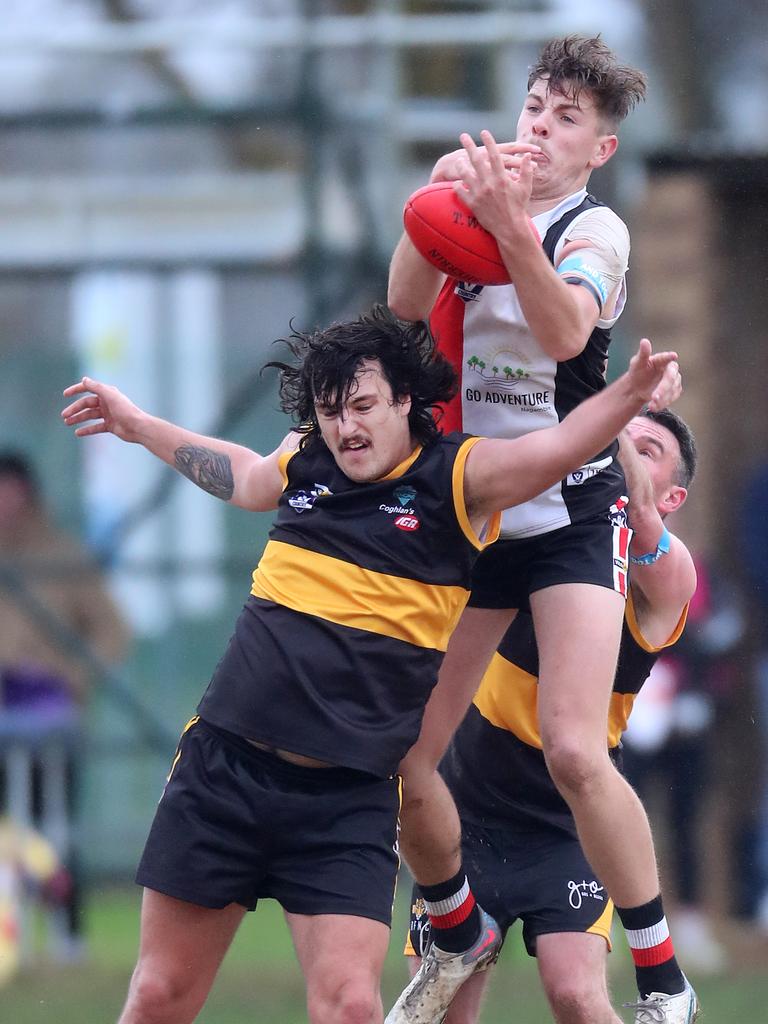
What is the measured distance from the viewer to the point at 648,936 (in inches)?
145

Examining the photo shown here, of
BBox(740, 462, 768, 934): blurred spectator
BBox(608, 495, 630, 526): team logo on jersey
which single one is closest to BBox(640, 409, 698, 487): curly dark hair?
BBox(608, 495, 630, 526): team logo on jersey

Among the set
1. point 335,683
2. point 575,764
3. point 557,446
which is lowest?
point 575,764

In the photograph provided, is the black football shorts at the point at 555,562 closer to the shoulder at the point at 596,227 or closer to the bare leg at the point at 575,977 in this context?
the shoulder at the point at 596,227

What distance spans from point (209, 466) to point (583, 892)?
1.30 m

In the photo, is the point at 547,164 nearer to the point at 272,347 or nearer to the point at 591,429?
the point at 591,429

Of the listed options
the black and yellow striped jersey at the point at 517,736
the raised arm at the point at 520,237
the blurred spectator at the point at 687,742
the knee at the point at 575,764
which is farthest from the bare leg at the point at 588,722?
the blurred spectator at the point at 687,742

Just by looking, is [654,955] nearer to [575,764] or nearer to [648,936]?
[648,936]

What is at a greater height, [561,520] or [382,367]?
[382,367]

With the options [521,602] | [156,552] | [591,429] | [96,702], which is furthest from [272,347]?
[591,429]

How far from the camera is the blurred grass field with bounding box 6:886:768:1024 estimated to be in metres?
6.57

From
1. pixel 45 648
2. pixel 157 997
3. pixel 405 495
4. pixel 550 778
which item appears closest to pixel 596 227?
pixel 405 495

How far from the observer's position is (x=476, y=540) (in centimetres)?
343

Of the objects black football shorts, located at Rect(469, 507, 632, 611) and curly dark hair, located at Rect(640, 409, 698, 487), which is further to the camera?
curly dark hair, located at Rect(640, 409, 698, 487)

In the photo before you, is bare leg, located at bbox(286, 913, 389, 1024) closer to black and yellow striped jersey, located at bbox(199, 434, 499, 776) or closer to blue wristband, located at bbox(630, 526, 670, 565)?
black and yellow striped jersey, located at bbox(199, 434, 499, 776)
